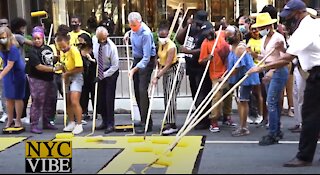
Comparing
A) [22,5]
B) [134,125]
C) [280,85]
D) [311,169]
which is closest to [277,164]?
[311,169]

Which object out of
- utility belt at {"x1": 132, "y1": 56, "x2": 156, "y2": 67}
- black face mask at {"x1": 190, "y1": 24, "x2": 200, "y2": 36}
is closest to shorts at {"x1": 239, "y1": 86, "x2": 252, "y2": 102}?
black face mask at {"x1": 190, "y1": 24, "x2": 200, "y2": 36}

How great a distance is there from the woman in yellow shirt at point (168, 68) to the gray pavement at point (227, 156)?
1.31 feet

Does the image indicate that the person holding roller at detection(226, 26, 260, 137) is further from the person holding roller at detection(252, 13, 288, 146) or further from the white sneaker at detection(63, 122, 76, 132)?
the white sneaker at detection(63, 122, 76, 132)

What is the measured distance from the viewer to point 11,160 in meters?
7.54

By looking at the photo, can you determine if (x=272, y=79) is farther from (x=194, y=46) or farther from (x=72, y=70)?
(x=72, y=70)

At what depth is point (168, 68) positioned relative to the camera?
29.5ft

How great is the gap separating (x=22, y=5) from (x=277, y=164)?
1730cm

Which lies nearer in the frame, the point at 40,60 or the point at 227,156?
the point at 227,156

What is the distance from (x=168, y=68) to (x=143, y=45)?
1.76ft

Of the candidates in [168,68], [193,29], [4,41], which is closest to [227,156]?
[168,68]

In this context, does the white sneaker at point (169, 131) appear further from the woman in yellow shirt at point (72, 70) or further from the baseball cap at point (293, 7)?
the baseball cap at point (293, 7)

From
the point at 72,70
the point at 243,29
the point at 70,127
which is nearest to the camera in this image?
the point at 72,70

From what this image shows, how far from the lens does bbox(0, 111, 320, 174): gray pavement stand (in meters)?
6.76

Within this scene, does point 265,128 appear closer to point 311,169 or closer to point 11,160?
point 311,169
